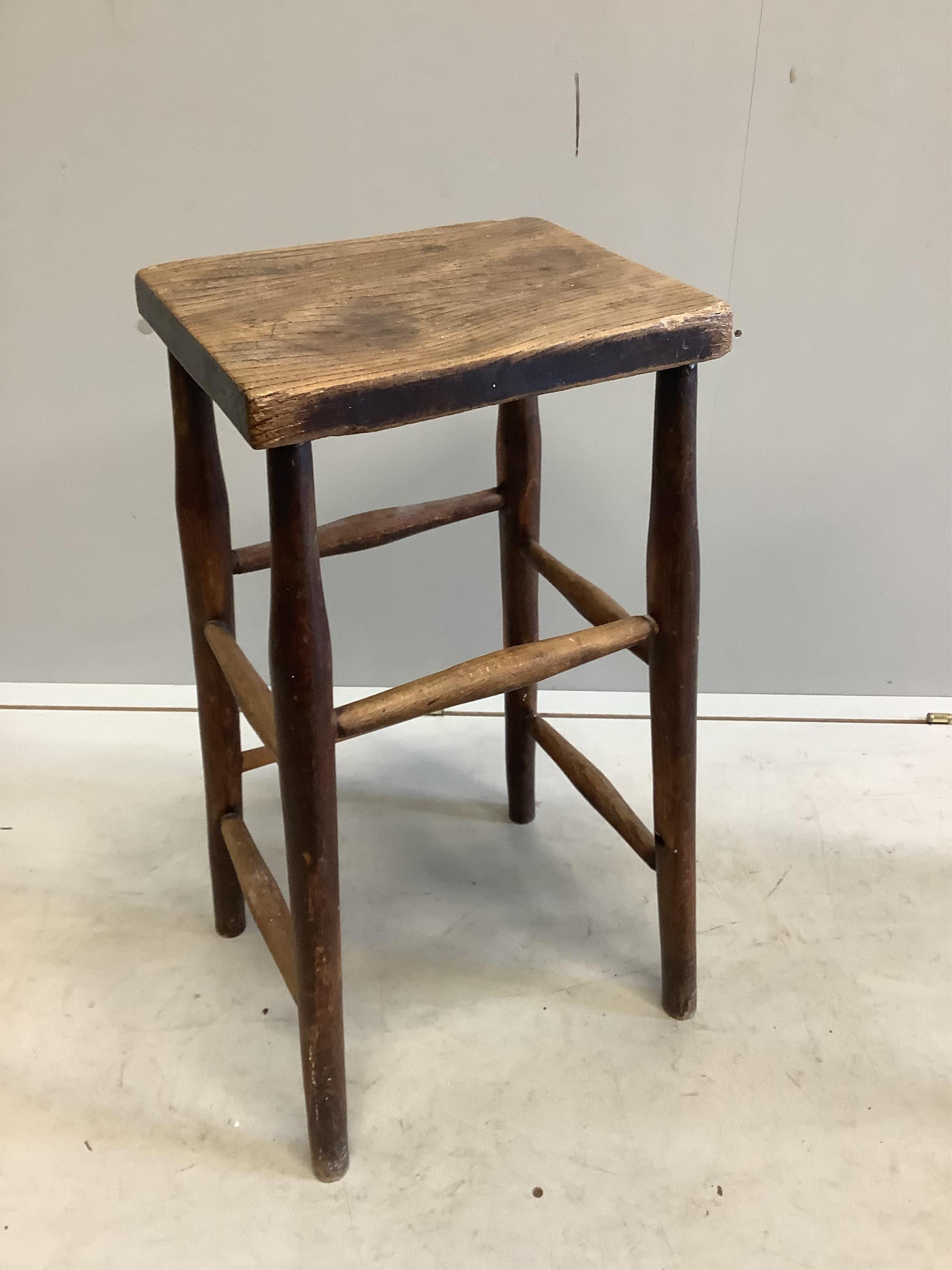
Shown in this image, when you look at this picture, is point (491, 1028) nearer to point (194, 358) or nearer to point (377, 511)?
point (377, 511)

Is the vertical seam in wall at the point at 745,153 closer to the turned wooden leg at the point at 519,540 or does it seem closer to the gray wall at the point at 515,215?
the gray wall at the point at 515,215

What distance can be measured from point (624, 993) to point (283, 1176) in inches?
14.9

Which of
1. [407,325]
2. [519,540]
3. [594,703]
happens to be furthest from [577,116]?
[594,703]

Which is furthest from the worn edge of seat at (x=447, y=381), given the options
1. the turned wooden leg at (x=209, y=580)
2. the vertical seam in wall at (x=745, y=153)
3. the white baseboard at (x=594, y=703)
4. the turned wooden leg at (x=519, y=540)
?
the white baseboard at (x=594, y=703)

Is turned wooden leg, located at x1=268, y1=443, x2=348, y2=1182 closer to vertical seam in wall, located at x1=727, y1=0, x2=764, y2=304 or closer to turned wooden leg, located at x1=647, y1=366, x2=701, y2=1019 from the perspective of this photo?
turned wooden leg, located at x1=647, y1=366, x2=701, y2=1019

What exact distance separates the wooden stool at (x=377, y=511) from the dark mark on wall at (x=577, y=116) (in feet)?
0.86

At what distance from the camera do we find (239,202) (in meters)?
1.31

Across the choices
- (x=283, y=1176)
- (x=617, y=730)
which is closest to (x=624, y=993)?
(x=283, y=1176)

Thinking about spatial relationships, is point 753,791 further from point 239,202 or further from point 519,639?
point 239,202

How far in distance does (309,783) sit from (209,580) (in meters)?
0.28

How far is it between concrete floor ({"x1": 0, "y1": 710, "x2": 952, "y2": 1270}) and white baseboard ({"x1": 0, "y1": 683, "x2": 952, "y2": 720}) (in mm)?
80

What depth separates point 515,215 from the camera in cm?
133

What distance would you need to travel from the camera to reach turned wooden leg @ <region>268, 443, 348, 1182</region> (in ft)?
2.54

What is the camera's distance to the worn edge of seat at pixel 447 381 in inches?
28.4
